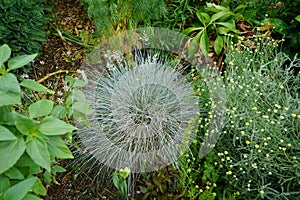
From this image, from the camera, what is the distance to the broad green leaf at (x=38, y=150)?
145cm

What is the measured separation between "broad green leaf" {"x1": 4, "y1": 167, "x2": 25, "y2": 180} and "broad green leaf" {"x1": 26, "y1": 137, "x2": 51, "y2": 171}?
14cm

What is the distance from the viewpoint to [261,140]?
8.07 feet

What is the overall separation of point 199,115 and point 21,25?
1.46m

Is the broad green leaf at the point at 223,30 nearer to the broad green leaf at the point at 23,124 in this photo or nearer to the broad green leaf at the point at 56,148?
the broad green leaf at the point at 56,148

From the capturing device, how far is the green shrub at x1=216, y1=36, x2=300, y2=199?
2.32 m

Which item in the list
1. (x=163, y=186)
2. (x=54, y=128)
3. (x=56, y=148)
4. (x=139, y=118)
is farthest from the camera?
Result: (x=139, y=118)

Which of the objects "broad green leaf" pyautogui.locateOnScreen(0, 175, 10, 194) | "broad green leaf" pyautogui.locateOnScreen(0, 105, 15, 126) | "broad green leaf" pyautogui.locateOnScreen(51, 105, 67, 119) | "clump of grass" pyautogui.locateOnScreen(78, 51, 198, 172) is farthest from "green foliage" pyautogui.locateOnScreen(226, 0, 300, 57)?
"broad green leaf" pyautogui.locateOnScreen(0, 175, 10, 194)

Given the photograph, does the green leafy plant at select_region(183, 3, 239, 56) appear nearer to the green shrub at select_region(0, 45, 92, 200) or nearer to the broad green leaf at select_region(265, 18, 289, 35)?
the broad green leaf at select_region(265, 18, 289, 35)

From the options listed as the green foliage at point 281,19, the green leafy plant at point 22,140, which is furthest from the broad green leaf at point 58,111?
the green foliage at point 281,19

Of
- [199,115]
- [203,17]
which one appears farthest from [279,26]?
[199,115]

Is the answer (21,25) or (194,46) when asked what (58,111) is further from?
(194,46)

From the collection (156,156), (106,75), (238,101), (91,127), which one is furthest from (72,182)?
(238,101)

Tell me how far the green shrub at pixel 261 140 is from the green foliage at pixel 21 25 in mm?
1495

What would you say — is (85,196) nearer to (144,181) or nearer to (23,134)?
(144,181)
